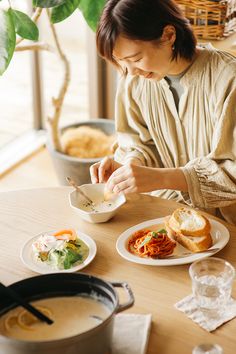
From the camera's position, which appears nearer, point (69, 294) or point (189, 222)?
point (69, 294)

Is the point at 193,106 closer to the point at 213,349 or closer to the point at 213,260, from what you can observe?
the point at 213,260

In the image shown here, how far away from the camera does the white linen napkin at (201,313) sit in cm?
125

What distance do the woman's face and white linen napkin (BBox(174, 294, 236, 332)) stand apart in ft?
2.50

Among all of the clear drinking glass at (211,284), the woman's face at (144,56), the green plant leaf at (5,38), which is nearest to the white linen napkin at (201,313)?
the clear drinking glass at (211,284)

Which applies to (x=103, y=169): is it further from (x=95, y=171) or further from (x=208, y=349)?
(x=208, y=349)

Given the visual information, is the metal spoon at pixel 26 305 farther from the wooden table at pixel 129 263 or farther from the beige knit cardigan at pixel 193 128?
the beige knit cardigan at pixel 193 128

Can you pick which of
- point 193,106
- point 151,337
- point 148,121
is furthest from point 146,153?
point 151,337

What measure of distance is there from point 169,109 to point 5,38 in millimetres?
597

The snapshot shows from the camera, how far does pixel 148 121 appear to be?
6.72ft

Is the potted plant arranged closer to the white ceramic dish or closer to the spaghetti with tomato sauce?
the white ceramic dish

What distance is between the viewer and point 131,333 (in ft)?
4.01

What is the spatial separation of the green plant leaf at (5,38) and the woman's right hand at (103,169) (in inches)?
19.1

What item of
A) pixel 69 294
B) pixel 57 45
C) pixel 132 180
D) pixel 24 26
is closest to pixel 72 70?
pixel 57 45

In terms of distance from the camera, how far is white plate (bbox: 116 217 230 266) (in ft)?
4.78
